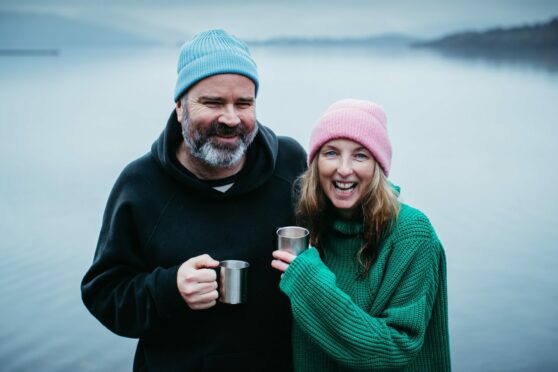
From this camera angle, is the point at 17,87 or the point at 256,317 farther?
the point at 17,87

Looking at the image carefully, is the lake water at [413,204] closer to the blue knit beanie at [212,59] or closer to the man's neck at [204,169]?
the man's neck at [204,169]

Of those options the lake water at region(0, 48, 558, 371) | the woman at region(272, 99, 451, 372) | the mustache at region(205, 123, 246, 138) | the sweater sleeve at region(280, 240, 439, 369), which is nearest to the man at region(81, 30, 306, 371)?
the mustache at region(205, 123, 246, 138)

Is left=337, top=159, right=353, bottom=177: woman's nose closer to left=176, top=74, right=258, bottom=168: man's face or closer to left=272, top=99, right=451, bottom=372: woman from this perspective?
left=272, top=99, right=451, bottom=372: woman

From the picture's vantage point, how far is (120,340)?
635 cm

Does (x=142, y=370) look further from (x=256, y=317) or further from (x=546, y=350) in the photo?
(x=546, y=350)

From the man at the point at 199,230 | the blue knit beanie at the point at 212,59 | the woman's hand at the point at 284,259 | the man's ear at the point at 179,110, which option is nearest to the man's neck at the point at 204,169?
the man at the point at 199,230

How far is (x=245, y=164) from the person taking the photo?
266cm

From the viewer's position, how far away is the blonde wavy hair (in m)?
2.23

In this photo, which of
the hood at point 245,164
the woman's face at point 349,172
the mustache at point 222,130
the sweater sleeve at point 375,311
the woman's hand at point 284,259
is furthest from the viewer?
the hood at point 245,164

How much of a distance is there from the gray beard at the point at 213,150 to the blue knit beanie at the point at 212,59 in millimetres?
213

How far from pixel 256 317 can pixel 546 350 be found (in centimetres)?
481

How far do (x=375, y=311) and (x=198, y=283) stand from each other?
0.74 m

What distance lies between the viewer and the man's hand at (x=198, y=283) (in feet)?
7.22

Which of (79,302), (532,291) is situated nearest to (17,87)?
(79,302)
